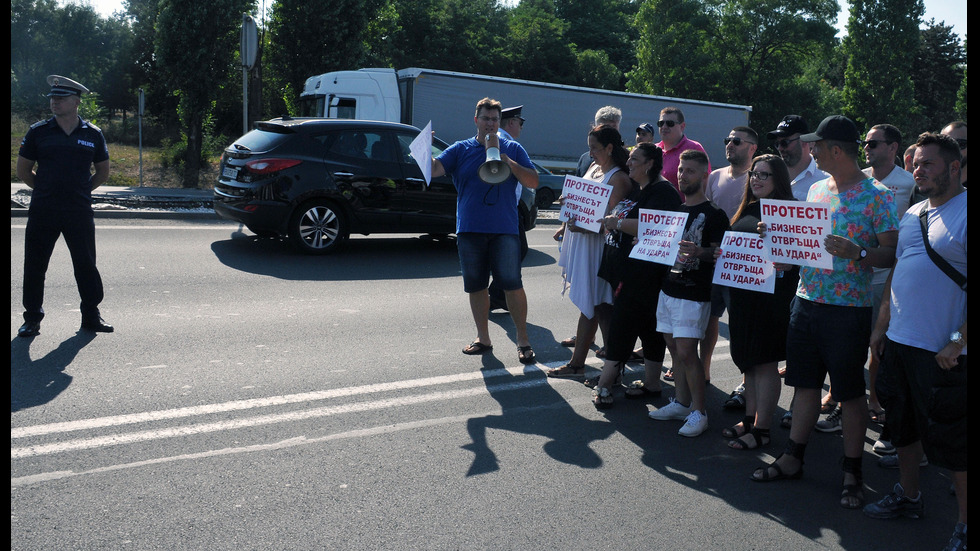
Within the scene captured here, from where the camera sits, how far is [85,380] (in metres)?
5.44

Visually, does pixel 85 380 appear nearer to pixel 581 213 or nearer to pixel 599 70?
pixel 581 213

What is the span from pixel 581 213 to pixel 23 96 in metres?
53.2

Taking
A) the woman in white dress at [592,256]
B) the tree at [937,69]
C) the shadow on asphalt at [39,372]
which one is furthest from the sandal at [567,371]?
the tree at [937,69]

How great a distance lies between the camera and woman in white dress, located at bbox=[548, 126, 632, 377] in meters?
5.61

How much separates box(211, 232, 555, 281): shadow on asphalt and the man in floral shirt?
606 centimetres

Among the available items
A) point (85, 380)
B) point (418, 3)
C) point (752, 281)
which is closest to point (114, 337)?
point (85, 380)

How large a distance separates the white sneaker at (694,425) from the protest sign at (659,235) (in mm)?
884

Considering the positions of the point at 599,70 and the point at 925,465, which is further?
the point at 599,70

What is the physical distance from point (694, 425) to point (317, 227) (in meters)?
6.84

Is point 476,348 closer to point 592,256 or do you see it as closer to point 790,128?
point 592,256

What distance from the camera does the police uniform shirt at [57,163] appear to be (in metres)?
6.48

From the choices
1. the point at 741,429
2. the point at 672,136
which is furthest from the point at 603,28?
the point at 741,429

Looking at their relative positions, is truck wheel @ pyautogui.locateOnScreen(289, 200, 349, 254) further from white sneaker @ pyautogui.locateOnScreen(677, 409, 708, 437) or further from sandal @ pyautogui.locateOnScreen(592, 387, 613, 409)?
white sneaker @ pyautogui.locateOnScreen(677, 409, 708, 437)

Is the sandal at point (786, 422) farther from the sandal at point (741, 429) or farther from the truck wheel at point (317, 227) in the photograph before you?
the truck wheel at point (317, 227)
